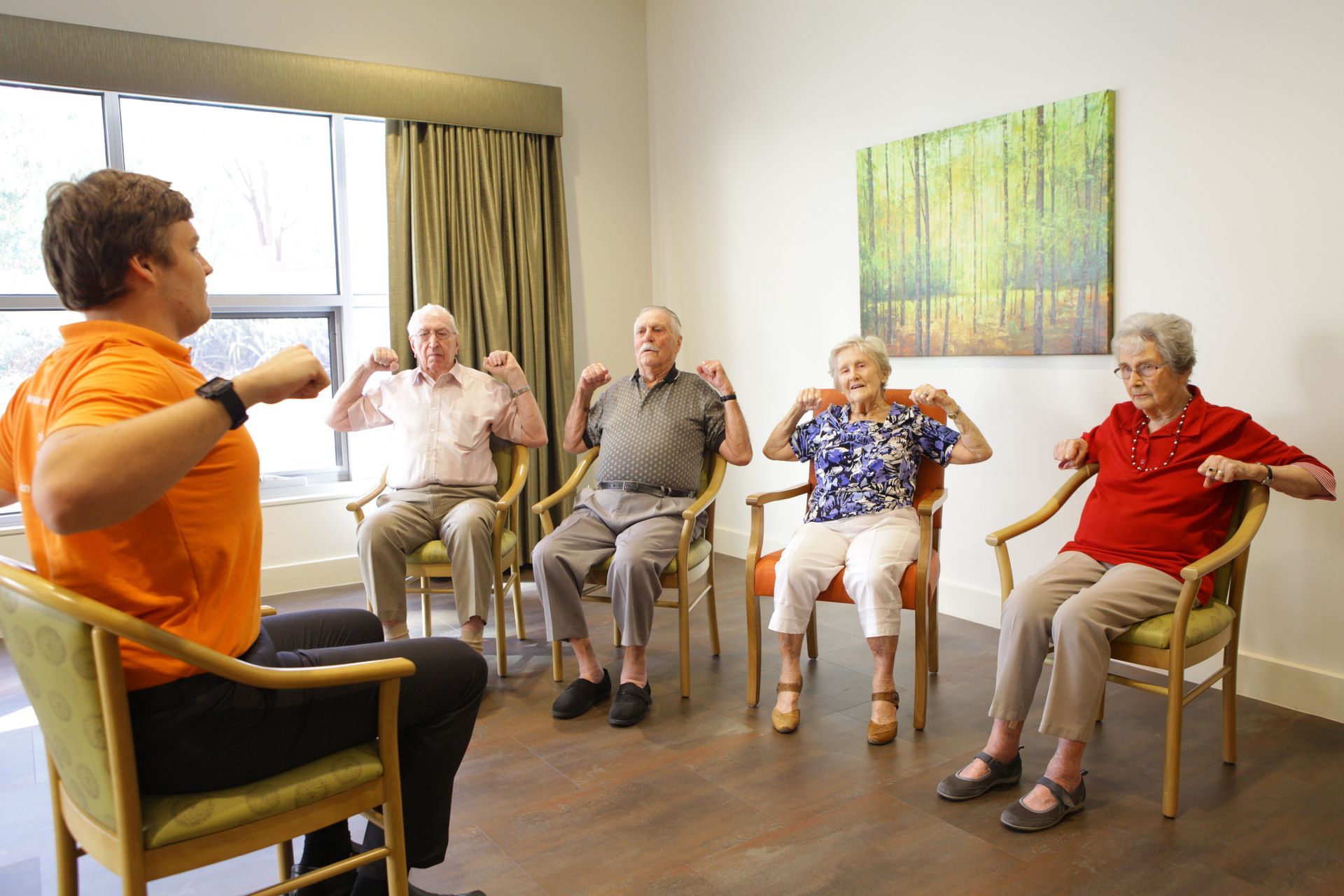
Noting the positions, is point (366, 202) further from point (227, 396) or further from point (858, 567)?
point (227, 396)

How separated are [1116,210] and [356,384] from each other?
2718 mm

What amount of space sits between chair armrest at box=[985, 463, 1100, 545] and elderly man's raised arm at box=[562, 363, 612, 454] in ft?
4.78

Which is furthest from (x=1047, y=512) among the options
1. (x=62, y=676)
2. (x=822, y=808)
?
(x=62, y=676)

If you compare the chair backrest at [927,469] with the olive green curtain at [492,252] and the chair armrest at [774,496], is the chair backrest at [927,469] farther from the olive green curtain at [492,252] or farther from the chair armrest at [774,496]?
the olive green curtain at [492,252]

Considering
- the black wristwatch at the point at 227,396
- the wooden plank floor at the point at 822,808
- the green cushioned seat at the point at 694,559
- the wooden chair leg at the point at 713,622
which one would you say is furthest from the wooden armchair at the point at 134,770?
the wooden chair leg at the point at 713,622

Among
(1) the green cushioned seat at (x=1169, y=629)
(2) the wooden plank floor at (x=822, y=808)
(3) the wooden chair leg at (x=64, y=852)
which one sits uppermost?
(1) the green cushioned seat at (x=1169, y=629)

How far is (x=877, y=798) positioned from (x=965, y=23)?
2807 millimetres

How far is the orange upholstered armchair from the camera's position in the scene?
2.82 meters

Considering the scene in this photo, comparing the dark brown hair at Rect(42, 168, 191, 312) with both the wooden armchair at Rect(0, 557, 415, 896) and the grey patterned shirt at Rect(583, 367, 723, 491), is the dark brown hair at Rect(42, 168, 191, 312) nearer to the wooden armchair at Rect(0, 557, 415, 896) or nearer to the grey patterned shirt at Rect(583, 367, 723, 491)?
the wooden armchair at Rect(0, 557, 415, 896)

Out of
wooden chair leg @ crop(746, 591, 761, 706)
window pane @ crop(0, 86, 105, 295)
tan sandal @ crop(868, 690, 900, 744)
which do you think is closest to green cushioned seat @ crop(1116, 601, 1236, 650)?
tan sandal @ crop(868, 690, 900, 744)

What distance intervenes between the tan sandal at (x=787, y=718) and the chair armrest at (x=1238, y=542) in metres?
1.11

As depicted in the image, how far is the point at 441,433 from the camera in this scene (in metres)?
3.60

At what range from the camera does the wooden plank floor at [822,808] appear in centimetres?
208

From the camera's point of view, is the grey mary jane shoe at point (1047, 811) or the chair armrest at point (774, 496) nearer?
the grey mary jane shoe at point (1047, 811)
